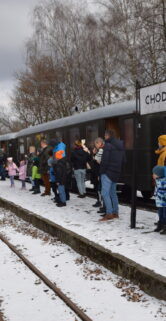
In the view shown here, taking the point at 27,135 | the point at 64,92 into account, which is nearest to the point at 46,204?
the point at 27,135

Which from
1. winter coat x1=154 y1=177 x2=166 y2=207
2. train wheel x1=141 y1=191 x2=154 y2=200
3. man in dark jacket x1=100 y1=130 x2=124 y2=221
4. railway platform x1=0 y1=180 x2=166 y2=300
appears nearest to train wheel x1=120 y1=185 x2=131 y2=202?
train wheel x1=141 y1=191 x2=154 y2=200

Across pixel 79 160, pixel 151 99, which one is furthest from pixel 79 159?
pixel 151 99

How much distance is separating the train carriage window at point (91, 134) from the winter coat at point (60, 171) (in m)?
3.93

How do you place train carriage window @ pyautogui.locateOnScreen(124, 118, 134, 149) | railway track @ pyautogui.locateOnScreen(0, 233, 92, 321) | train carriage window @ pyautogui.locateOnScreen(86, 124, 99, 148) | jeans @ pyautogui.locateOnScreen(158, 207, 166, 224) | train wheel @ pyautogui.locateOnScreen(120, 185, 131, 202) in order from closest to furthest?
railway track @ pyautogui.locateOnScreen(0, 233, 92, 321) → jeans @ pyautogui.locateOnScreen(158, 207, 166, 224) → train carriage window @ pyautogui.locateOnScreen(124, 118, 134, 149) → train wheel @ pyautogui.locateOnScreen(120, 185, 131, 202) → train carriage window @ pyautogui.locateOnScreen(86, 124, 99, 148)

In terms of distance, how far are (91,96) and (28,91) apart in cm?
728

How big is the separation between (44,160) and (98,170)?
8.19ft

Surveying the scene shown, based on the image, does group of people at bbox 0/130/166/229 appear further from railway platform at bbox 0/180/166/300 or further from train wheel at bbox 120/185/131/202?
train wheel at bbox 120/185/131/202

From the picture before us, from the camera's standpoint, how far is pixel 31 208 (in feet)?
35.3

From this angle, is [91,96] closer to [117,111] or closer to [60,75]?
[60,75]

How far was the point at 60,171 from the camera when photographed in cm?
1038

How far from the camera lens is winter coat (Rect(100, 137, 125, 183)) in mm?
8203

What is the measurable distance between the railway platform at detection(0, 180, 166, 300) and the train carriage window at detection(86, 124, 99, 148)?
344cm

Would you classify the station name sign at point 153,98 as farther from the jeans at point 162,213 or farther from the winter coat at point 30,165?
the winter coat at point 30,165

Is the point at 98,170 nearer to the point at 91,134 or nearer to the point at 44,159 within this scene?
the point at 44,159
